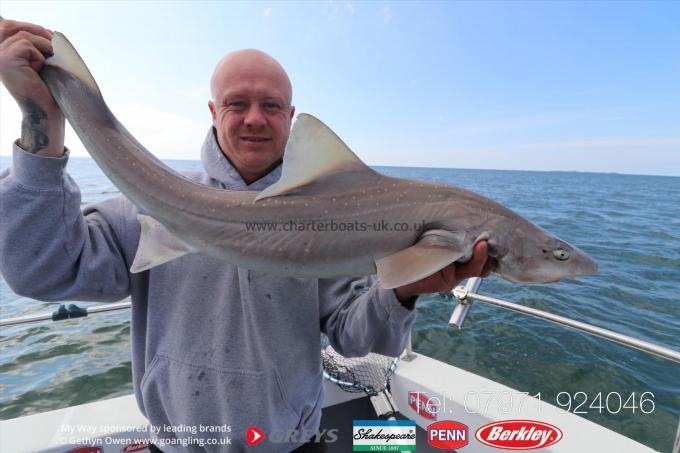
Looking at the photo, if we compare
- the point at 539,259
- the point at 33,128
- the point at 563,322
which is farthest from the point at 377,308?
the point at 563,322

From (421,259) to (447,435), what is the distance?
9.33 ft

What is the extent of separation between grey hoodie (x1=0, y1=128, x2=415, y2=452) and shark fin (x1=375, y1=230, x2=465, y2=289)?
1.00 feet

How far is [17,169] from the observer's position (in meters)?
1.74

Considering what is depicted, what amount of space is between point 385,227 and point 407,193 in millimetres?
233

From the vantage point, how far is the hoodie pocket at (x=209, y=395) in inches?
81.3

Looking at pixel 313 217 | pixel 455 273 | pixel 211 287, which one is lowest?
pixel 211 287

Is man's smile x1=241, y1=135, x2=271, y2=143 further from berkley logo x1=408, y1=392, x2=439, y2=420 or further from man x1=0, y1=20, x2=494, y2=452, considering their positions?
berkley logo x1=408, y1=392, x2=439, y2=420

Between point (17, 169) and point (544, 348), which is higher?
point (17, 169)

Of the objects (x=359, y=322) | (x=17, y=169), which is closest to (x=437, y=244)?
(x=359, y=322)

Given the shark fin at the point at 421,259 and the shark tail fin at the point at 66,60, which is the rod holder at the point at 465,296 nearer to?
the shark fin at the point at 421,259

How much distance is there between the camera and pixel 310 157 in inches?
75.3

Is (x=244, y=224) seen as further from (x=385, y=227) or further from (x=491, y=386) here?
A: (x=491, y=386)

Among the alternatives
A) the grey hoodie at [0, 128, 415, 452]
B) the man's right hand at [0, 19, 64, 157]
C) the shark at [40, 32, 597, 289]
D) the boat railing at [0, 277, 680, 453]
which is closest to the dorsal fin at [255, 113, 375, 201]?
the shark at [40, 32, 597, 289]

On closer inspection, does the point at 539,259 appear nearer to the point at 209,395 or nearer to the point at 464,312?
the point at 464,312
